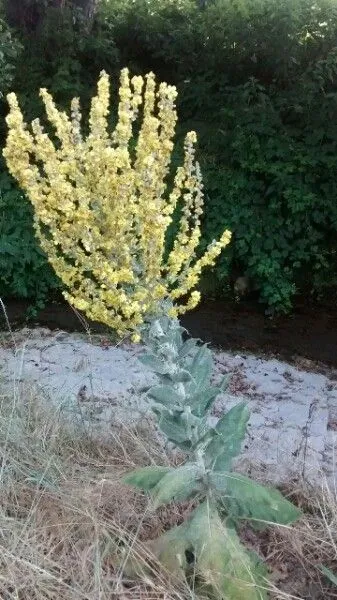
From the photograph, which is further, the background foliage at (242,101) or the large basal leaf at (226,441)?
the background foliage at (242,101)

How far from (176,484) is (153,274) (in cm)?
73

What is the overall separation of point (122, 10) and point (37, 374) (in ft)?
13.9

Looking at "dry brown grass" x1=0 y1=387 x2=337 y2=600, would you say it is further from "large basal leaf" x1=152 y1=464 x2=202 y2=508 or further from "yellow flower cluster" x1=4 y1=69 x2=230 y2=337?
"yellow flower cluster" x1=4 y1=69 x2=230 y2=337

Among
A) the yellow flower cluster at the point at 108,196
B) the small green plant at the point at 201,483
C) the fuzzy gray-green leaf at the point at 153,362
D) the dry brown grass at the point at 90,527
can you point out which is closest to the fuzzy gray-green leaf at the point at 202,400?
the small green plant at the point at 201,483

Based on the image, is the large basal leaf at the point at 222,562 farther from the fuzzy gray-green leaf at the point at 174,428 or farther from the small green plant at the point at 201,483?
the fuzzy gray-green leaf at the point at 174,428

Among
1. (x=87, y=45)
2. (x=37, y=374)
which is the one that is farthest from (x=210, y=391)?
(x=87, y=45)

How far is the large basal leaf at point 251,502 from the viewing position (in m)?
2.44

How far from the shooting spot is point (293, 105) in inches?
239

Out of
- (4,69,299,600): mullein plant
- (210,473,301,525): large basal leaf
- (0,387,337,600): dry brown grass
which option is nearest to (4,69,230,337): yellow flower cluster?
(4,69,299,600): mullein plant

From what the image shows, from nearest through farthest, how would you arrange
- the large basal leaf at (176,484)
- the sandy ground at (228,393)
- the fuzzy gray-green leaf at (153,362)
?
1. the large basal leaf at (176,484)
2. the fuzzy gray-green leaf at (153,362)
3. the sandy ground at (228,393)

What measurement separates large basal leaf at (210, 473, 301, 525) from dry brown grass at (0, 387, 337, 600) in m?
0.26

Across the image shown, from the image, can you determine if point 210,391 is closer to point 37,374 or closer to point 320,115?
point 37,374

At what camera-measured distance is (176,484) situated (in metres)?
2.38

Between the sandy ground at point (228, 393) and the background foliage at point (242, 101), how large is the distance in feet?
3.70
